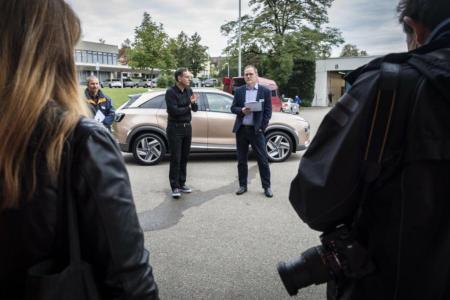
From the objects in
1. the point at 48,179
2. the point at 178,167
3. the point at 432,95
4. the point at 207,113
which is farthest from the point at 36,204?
the point at 207,113

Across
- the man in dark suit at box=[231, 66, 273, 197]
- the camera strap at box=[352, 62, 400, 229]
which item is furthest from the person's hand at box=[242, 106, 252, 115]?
the camera strap at box=[352, 62, 400, 229]

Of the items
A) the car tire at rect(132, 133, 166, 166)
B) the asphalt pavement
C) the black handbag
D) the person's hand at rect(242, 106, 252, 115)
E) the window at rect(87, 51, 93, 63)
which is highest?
the window at rect(87, 51, 93, 63)

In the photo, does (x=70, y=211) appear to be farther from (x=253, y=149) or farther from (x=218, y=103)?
(x=218, y=103)

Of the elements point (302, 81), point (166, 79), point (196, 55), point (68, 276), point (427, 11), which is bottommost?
point (68, 276)

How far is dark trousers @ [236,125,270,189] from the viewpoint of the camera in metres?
6.11

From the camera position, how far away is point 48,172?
115 centimetres

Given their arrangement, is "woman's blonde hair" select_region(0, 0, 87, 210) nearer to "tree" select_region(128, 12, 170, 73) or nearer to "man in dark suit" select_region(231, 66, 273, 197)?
"man in dark suit" select_region(231, 66, 273, 197)

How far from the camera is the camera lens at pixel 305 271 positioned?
1.54m

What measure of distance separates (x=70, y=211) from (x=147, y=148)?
24.7ft

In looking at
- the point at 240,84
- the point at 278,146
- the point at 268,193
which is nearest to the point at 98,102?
the point at 268,193

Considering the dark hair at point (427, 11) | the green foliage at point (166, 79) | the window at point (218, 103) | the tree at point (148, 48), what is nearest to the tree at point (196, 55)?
the green foliage at point (166, 79)

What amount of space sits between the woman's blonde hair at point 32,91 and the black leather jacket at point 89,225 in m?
0.05

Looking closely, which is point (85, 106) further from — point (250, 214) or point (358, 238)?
point (250, 214)

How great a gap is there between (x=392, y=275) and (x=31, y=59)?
139cm
